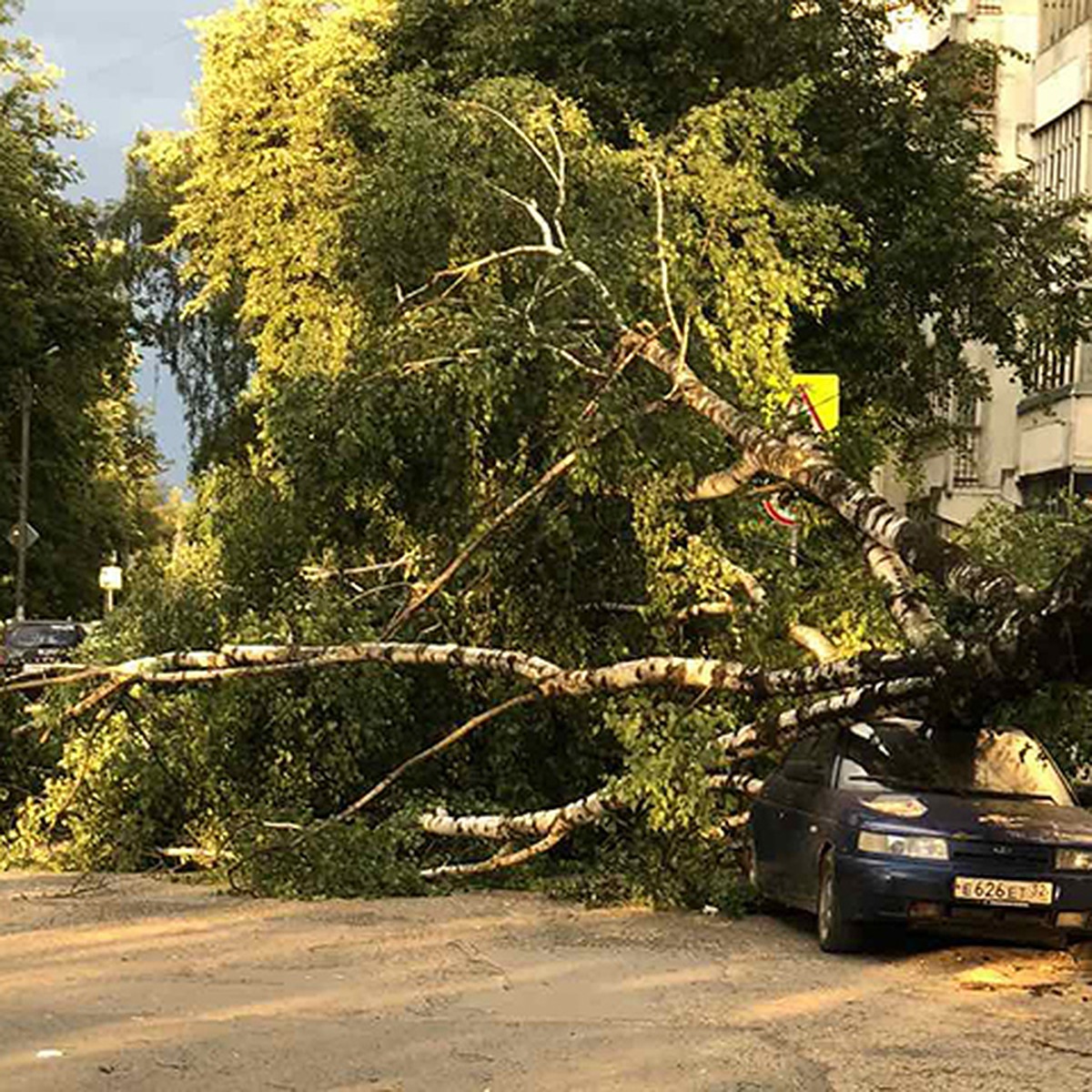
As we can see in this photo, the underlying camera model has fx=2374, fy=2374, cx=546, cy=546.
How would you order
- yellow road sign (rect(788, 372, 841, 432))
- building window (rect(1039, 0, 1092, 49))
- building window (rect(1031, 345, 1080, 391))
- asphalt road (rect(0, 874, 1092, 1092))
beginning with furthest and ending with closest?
building window (rect(1039, 0, 1092, 49))
building window (rect(1031, 345, 1080, 391))
yellow road sign (rect(788, 372, 841, 432))
asphalt road (rect(0, 874, 1092, 1092))

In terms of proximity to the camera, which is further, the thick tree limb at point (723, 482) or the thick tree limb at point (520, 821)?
the thick tree limb at point (723, 482)

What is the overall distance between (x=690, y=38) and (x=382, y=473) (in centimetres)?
1622

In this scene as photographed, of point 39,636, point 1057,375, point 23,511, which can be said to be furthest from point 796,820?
point 23,511

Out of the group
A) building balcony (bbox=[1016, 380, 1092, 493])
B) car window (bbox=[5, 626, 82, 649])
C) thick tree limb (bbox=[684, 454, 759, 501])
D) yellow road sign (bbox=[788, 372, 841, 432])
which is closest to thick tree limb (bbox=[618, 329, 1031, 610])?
thick tree limb (bbox=[684, 454, 759, 501])

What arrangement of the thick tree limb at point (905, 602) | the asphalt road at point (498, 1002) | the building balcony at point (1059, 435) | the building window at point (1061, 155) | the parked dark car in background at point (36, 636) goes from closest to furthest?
the asphalt road at point (498, 1002)
the thick tree limb at point (905, 602)
the building balcony at point (1059, 435)
the building window at point (1061, 155)
the parked dark car in background at point (36, 636)

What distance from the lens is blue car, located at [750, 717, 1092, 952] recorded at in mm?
12578

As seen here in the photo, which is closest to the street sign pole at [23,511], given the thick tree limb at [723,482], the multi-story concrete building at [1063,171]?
the multi-story concrete building at [1063,171]

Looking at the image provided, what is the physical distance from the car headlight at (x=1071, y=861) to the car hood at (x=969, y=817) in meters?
0.06

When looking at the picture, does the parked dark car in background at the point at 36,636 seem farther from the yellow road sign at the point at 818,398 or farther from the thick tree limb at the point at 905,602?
the thick tree limb at the point at 905,602

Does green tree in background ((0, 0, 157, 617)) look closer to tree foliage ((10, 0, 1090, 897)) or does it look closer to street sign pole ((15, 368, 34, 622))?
street sign pole ((15, 368, 34, 622))

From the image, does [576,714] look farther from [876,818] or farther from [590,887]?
[876,818]

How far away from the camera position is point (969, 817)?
12812 mm

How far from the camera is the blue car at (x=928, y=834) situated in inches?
495

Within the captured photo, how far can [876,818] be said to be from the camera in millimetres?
12836
